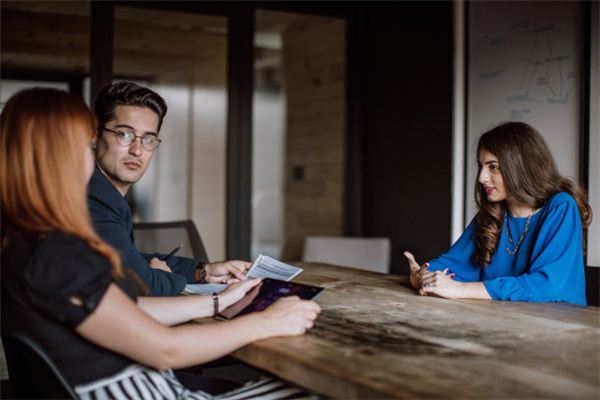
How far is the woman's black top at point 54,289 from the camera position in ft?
4.26

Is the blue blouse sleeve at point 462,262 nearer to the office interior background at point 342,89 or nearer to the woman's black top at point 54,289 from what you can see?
→ the office interior background at point 342,89

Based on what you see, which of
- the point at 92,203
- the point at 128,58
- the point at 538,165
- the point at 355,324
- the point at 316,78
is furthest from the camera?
the point at 316,78

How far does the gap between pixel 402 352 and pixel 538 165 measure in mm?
1179

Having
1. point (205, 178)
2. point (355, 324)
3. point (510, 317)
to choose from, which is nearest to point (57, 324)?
point (355, 324)

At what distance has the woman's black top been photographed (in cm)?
130

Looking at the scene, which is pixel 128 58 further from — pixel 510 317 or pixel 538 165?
pixel 510 317

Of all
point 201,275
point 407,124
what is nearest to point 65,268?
point 201,275

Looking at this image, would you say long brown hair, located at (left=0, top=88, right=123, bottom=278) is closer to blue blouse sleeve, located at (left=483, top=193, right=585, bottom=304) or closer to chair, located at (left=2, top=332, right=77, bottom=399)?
chair, located at (left=2, top=332, right=77, bottom=399)

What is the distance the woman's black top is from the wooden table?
1.23 ft

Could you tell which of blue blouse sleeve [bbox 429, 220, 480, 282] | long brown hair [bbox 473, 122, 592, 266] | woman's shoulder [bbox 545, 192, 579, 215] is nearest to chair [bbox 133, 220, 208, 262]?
blue blouse sleeve [bbox 429, 220, 480, 282]

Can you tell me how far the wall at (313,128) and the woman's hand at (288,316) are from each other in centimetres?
325

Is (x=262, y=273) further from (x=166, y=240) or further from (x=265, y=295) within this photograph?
(x=166, y=240)

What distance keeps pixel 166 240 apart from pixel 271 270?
880 millimetres

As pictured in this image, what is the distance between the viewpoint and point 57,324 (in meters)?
1.37
